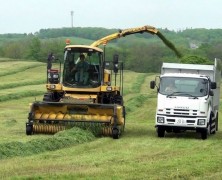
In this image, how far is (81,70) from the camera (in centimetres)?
A: 2405

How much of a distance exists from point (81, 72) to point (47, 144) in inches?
255

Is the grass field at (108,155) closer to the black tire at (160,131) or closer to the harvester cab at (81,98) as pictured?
the black tire at (160,131)

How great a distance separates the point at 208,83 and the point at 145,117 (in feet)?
39.2

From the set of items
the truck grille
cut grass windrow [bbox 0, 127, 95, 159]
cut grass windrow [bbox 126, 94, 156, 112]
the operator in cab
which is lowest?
cut grass windrow [bbox 126, 94, 156, 112]

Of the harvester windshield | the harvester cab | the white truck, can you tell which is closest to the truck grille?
the white truck

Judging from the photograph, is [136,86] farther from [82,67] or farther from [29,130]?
[29,130]

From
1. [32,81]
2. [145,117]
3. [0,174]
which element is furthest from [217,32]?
[0,174]

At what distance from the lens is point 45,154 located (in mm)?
16453

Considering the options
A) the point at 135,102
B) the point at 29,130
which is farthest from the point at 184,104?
the point at 135,102

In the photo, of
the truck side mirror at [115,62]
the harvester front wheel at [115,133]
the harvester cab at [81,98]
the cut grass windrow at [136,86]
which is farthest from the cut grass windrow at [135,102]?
the harvester front wheel at [115,133]

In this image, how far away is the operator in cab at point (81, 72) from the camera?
Result: 24.0 meters

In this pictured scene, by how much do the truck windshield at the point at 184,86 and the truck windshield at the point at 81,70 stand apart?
245 centimetres

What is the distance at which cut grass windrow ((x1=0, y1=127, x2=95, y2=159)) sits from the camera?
53.3 ft

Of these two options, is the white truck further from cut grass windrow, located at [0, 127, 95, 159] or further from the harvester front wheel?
cut grass windrow, located at [0, 127, 95, 159]
